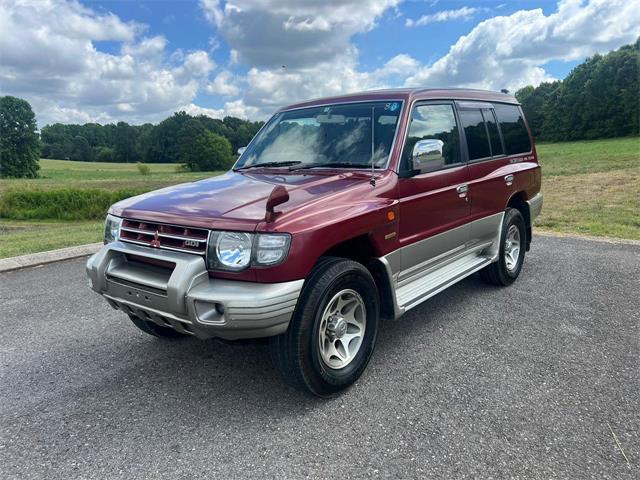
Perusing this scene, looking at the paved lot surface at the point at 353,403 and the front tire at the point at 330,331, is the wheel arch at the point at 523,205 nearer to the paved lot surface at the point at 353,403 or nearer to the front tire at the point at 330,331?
the paved lot surface at the point at 353,403

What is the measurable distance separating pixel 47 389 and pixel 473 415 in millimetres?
2969

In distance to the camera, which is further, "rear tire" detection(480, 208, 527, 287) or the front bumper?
"rear tire" detection(480, 208, 527, 287)

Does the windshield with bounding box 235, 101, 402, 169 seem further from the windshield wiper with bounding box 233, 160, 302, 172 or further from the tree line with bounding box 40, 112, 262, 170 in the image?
the tree line with bounding box 40, 112, 262, 170

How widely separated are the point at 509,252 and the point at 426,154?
258 centimetres

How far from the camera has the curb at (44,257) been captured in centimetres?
654

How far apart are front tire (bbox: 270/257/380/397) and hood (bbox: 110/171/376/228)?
52cm

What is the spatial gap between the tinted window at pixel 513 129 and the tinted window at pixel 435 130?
115cm

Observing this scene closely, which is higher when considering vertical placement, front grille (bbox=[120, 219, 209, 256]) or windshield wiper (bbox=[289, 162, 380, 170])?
windshield wiper (bbox=[289, 162, 380, 170])

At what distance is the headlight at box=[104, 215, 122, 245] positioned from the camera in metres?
3.29

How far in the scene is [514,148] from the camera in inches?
212

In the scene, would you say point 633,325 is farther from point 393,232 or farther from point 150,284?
point 150,284

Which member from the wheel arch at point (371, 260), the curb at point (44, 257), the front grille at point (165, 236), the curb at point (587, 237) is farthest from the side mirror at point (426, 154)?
the curb at point (44, 257)

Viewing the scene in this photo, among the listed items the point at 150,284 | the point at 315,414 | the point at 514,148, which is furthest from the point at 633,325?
the point at 150,284

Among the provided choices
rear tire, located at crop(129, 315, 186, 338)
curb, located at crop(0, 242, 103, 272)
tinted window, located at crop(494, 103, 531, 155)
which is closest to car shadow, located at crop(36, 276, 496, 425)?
rear tire, located at crop(129, 315, 186, 338)
